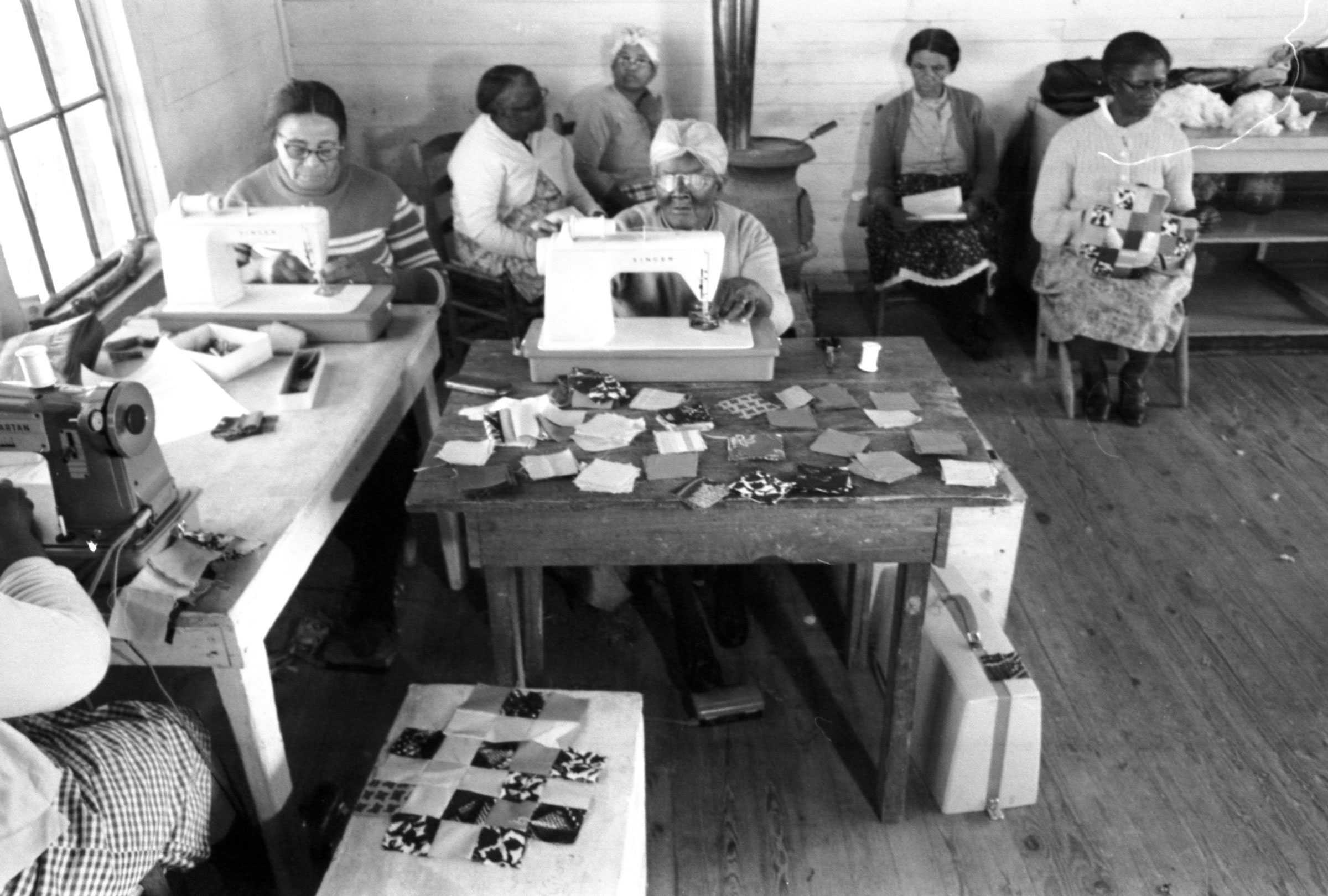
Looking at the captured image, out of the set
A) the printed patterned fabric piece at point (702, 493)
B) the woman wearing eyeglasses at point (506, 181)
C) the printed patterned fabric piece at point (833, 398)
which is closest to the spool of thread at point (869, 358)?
the printed patterned fabric piece at point (833, 398)

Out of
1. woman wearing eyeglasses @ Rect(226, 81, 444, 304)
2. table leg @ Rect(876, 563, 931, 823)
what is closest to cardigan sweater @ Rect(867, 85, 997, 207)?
woman wearing eyeglasses @ Rect(226, 81, 444, 304)

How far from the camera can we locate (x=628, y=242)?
2.16 m

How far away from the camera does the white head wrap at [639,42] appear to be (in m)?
4.15

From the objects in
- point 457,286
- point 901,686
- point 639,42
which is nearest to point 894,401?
point 901,686

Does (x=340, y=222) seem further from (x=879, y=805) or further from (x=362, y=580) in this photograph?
(x=879, y=805)

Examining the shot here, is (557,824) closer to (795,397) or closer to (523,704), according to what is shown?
(523,704)

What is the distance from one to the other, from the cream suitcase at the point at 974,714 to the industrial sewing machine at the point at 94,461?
1.49 metres

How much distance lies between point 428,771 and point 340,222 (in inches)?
72.4

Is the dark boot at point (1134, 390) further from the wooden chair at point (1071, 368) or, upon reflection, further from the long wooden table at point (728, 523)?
the long wooden table at point (728, 523)

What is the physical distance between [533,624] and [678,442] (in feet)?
1.70

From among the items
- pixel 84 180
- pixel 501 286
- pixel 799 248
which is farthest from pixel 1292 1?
pixel 84 180

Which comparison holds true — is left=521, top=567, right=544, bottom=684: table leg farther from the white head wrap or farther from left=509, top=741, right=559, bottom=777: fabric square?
the white head wrap

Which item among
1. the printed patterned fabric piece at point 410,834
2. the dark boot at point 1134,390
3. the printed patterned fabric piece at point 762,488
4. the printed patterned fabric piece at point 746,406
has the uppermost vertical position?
the printed patterned fabric piece at point 746,406

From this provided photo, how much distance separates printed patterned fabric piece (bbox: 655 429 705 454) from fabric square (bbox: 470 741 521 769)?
575 mm
